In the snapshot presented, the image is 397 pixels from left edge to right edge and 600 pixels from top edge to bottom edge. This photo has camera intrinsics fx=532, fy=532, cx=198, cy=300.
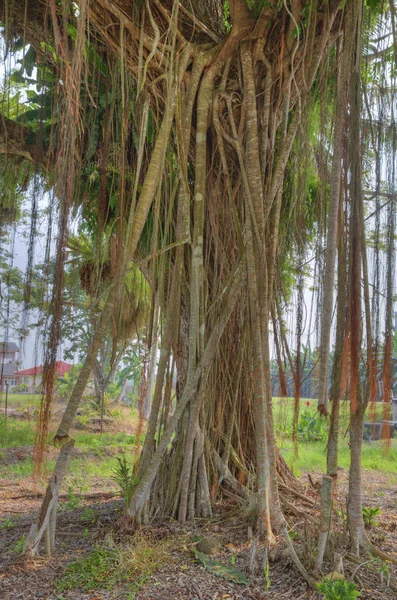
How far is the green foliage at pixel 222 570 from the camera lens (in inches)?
74.7

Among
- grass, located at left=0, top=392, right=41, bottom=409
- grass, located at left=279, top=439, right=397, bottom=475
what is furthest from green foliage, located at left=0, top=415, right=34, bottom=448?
grass, located at left=279, top=439, right=397, bottom=475

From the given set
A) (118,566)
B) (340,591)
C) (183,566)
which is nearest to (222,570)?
(183,566)

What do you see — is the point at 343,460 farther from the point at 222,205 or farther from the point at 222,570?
the point at 222,570

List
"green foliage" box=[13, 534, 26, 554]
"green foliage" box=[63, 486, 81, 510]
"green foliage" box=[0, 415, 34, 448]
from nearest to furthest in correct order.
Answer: "green foliage" box=[13, 534, 26, 554], "green foliage" box=[63, 486, 81, 510], "green foliage" box=[0, 415, 34, 448]

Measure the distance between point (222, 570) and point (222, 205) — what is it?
1706 millimetres

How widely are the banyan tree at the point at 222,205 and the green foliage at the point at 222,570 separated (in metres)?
0.21

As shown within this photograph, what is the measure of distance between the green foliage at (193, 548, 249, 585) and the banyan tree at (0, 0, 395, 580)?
209 mm

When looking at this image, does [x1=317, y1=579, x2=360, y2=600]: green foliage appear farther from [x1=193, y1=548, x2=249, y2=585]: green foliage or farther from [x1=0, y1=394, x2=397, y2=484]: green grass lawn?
[x1=0, y1=394, x2=397, y2=484]: green grass lawn

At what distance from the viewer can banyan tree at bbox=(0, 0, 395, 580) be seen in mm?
A: 1854

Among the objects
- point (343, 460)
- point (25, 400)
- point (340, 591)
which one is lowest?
point (343, 460)

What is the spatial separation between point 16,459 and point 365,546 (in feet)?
16.0

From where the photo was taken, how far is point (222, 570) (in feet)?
6.41

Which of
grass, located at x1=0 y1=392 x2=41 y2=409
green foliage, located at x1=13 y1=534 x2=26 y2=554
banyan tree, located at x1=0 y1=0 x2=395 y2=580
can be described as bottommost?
green foliage, located at x1=13 y1=534 x2=26 y2=554

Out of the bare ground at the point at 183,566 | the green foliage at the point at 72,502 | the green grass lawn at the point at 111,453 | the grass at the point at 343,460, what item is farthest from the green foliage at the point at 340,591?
the grass at the point at 343,460
